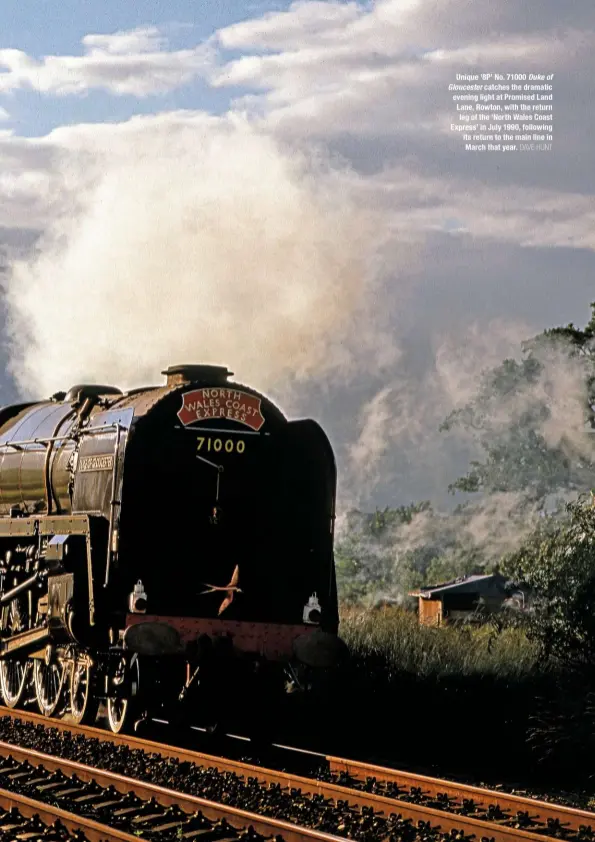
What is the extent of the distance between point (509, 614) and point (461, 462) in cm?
2518

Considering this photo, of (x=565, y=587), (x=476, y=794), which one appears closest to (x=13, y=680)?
(x=565, y=587)

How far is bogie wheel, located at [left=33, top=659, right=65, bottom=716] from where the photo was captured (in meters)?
13.8

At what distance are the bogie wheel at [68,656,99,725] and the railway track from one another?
1322 millimetres

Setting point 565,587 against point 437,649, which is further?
point 437,649

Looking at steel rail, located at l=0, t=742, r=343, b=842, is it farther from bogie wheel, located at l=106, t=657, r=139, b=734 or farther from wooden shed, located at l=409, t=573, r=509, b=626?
wooden shed, located at l=409, t=573, r=509, b=626

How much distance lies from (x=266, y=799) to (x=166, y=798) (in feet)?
2.70

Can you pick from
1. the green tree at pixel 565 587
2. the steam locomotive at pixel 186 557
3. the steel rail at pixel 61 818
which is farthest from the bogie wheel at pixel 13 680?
the green tree at pixel 565 587

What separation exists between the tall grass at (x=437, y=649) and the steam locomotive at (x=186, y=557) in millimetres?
1818

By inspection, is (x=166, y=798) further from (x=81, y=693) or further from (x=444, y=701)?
(x=444, y=701)

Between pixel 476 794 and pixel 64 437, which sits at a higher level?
pixel 64 437

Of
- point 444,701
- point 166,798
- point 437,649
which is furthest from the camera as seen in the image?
point 437,649

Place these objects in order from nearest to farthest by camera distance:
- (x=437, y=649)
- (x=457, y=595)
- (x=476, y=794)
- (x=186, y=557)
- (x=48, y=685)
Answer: (x=476, y=794)
(x=186, y=557)
(x=48, y=685)
(x=437, y=649)
(x=457, y=595)

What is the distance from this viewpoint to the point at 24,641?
13656 millimetres

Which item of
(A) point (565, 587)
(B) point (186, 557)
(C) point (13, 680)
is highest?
(B) point (186, 557)
